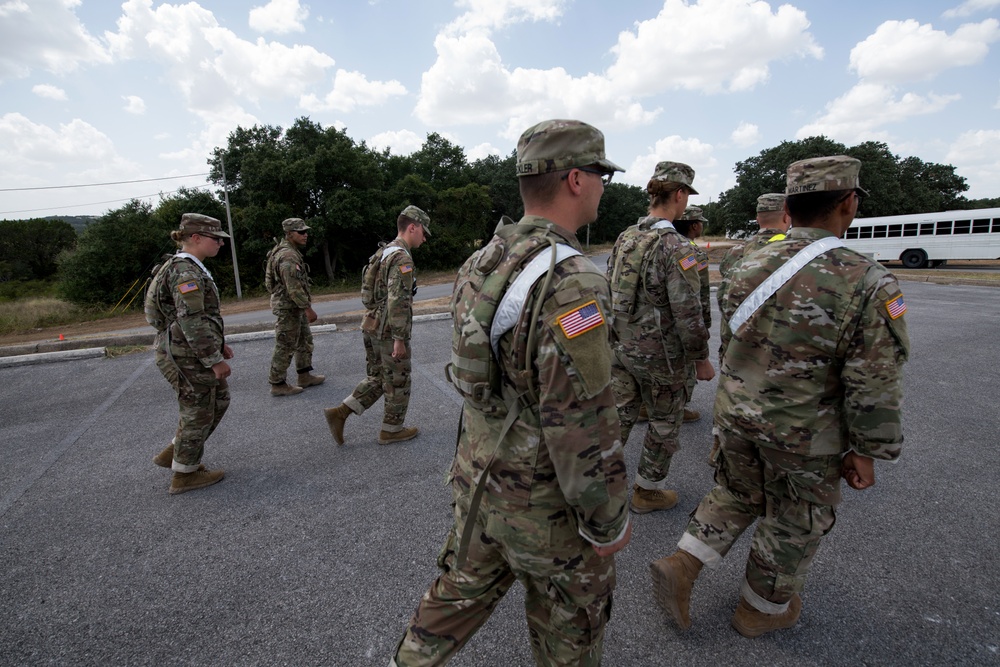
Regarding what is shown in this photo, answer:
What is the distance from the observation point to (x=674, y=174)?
3293 mm

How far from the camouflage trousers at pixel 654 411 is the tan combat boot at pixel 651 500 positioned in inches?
1.6

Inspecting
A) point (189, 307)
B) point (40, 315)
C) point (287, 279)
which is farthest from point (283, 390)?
point (40, 315)

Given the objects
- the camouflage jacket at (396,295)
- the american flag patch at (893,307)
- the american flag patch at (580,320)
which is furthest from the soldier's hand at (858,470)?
the camouflage jacket at (396,295)

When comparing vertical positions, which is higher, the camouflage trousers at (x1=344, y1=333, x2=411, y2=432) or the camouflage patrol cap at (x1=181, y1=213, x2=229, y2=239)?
the camouflage patrol cap at (x1=181, y1=213, x2=229, y2=239)

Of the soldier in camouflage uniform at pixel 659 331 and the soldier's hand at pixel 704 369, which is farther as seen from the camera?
the soldier's hand at pixel 704 369

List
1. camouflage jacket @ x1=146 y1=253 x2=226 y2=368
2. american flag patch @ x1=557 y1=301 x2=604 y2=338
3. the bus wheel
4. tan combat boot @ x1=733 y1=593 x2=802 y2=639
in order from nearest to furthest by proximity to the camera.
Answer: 1. american flag patch @ x1=557 y1=301 x2=604 y2=338
2. tan combat boot @ x1=733 y1=593 x2=802 y2=639
3. camouflage jacket @ x1=146 y1=253 x2=226 y2=368
4. the bus wheel

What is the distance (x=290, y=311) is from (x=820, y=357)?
562 cm

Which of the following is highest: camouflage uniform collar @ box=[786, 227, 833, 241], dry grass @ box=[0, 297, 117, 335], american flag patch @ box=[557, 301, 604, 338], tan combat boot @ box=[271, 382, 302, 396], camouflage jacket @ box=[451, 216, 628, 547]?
camouflage uniform collar @ box=[786, 227, 833, 241]

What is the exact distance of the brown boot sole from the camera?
86.3 inches

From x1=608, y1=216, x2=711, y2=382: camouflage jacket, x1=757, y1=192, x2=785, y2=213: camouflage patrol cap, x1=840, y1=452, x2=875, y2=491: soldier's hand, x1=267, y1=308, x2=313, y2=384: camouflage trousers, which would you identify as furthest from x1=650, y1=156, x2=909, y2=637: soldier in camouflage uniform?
x1=267, y1=308, x2=313, y2=384: camouflage trousers

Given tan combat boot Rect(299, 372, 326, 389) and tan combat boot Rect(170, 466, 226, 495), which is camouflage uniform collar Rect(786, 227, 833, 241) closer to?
tan combat boot Rect(170, 466, 226, 495)

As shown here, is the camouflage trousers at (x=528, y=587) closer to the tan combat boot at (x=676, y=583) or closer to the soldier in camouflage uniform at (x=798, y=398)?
the tan combat boot at (x=676, y=583)

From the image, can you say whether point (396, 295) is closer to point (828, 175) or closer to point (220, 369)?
point (220, 369)

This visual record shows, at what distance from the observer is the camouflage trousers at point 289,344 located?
5828 mm
